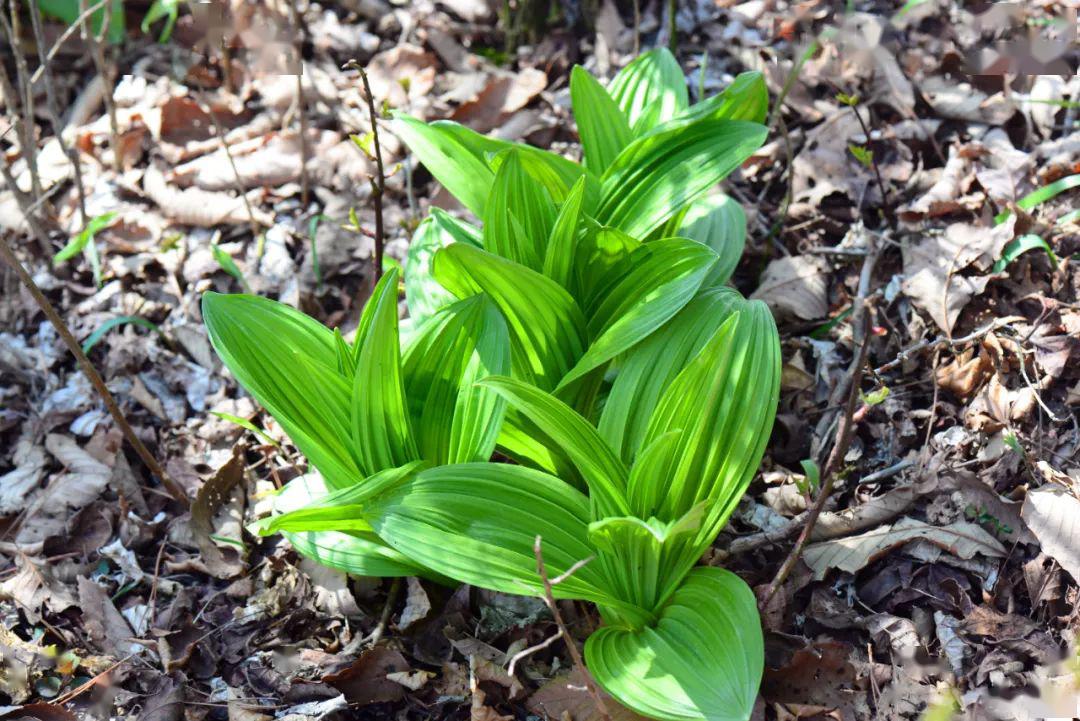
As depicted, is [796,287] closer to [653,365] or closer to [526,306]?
[653,365]

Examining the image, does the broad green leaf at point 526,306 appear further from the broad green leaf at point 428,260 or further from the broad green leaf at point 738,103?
the broad green leaf at point 738,103

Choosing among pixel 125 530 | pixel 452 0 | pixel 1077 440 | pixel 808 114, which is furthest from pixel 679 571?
pixel 452 0

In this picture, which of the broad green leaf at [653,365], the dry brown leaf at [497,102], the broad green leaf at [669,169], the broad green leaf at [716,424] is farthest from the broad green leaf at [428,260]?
the dry brown leaf at [497,102]

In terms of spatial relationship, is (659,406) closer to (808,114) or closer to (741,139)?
(741,139)

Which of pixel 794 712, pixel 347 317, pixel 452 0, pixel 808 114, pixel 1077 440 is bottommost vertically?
pixel 794 712

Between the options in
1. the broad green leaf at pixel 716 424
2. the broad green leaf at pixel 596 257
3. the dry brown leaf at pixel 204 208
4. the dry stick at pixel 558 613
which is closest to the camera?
the dry stick at pixel 558 613

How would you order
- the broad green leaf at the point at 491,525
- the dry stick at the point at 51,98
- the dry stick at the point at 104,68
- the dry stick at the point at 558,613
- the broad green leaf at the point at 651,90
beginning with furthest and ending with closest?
the dry stick at the point at 104,68 → the dry stick at the point at 51,98 → the broad green leaf at the point at 651,90 → the broad green leaf at the point at 491,525 → the dry stick at the point at 558,613
